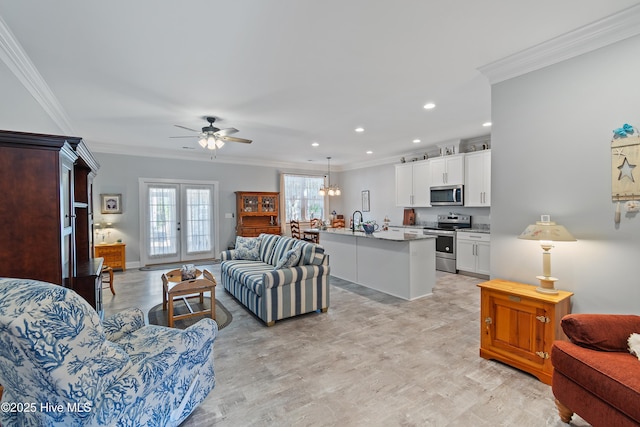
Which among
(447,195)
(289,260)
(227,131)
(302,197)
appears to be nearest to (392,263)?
(289,260)

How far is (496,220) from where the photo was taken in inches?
116

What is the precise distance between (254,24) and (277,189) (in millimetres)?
6630

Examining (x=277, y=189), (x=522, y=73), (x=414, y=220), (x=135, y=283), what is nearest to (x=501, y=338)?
(x=522, y=73)

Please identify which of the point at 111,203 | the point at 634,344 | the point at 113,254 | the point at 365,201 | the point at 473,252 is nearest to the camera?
the point at 634,344

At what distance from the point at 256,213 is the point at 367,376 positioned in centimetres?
625

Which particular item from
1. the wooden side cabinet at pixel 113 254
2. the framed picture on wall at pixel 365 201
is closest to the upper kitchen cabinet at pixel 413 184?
the framed picture on wall at pixel 365 201

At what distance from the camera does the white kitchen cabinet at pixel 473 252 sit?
5.47m

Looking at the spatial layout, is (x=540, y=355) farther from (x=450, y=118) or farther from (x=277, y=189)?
(x=277, y=189)

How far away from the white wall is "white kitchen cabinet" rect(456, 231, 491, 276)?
2.87m

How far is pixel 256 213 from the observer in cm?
812

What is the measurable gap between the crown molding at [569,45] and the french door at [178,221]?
6.78m

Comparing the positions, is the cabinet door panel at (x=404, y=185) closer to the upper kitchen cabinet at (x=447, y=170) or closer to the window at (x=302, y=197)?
the upper kitchen cabinet at (x=447, y=170)

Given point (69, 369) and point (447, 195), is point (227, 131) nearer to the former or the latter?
point (69, 369)

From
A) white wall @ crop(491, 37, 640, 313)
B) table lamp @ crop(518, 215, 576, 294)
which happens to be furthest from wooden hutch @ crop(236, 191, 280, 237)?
table lamp @ crop(518, 215, 576, 294)
